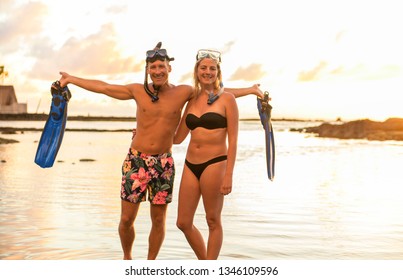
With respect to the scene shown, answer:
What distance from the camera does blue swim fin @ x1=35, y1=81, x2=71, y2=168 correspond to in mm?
6899

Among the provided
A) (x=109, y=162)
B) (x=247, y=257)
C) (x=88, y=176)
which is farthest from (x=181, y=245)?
(x=109, y=162)

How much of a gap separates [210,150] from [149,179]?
0.73 m

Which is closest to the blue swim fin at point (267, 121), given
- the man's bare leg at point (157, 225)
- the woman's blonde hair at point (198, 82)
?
the woman's blonde hair at point (198, 82)

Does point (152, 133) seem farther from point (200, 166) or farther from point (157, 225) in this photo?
point (157, 225)

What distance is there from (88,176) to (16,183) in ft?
7.27

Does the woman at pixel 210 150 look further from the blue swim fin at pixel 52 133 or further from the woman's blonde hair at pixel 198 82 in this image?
the blue swim fin at pixel 52 133

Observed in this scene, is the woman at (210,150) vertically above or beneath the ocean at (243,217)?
above

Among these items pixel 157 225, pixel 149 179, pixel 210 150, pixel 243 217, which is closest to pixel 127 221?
pixel 157 225

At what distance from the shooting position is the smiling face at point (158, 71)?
21.1 ft

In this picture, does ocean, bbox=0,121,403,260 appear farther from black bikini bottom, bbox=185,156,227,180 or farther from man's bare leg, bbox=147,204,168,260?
black bikini bottom, bbox=185,156,227,180

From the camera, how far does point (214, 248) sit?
6262 millimetres

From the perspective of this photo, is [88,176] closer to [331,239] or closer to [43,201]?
[43,201]

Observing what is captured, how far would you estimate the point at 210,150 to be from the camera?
244 inches

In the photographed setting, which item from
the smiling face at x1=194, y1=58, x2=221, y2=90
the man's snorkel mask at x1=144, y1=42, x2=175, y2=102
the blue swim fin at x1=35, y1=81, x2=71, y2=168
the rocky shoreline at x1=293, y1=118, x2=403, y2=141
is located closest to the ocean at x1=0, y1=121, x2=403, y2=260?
the blue swim fin at x1=35, y1=81, x2=71, y2=168
